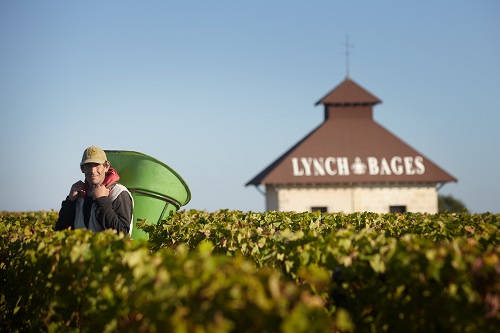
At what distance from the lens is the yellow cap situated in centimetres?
653

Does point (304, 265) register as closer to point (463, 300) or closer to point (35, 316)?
point (463, 300)

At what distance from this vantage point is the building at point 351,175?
30.3 metres

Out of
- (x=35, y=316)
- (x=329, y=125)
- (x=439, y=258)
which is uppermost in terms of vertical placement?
(x=329, y=125)

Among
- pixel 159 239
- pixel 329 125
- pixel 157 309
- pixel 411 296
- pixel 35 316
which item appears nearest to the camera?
pixel 157 309

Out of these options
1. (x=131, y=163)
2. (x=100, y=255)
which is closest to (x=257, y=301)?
(x=100, y=255)

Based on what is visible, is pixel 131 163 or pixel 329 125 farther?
pixel 329 125

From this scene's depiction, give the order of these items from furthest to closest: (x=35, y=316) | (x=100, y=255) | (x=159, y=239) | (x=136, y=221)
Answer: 1. (x=136, y=221)
2. (x=159, y=239)
3. (x=35, y=316)
4. (x=100, y=255)

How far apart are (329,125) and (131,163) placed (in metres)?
26.4

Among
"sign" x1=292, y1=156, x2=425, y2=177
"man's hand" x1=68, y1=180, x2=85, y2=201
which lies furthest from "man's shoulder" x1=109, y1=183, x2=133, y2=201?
"sign" x1=292, y1=156, x2=425, y2=177

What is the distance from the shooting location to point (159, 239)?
8.32 meters

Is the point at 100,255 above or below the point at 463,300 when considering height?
above

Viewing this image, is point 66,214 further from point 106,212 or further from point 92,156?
point 92,156

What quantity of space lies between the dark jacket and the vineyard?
89cm

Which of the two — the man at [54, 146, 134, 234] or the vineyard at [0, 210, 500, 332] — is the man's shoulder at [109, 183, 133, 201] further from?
the vineyard at [0, 210, 500, 332]
